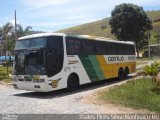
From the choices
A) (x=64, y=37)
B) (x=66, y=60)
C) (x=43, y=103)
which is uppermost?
(x=64, y=37)

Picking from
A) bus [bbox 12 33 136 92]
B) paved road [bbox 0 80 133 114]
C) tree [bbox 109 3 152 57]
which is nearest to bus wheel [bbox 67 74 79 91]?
bus [bbox 12 33 136 92]

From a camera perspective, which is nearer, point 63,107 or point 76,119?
point 76,119

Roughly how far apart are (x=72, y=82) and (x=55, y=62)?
6.54 ft

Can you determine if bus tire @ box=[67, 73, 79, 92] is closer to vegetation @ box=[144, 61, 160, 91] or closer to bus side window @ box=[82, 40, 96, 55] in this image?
bus side window @ box=[82, 40, 96, 55]

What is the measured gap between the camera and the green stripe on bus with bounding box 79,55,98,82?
18188 millimetres

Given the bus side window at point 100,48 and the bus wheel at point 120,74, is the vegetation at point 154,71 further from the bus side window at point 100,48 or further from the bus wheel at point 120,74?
the bus wheel at point 120,74

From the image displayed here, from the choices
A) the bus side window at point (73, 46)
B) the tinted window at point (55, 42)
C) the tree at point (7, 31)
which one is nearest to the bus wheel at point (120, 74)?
the bus side window at point (73, 46)

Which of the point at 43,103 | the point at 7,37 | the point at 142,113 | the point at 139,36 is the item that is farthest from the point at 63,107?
the point at 139,36

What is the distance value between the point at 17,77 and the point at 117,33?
49.3 meters

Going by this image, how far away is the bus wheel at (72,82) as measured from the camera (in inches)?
664

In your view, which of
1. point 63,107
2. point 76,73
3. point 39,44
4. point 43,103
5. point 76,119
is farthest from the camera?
point 76,73

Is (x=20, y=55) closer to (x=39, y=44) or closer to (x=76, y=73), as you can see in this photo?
(x=39, y=44)

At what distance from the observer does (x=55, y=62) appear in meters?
15.6

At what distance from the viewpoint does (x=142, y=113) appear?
10.7 metres
